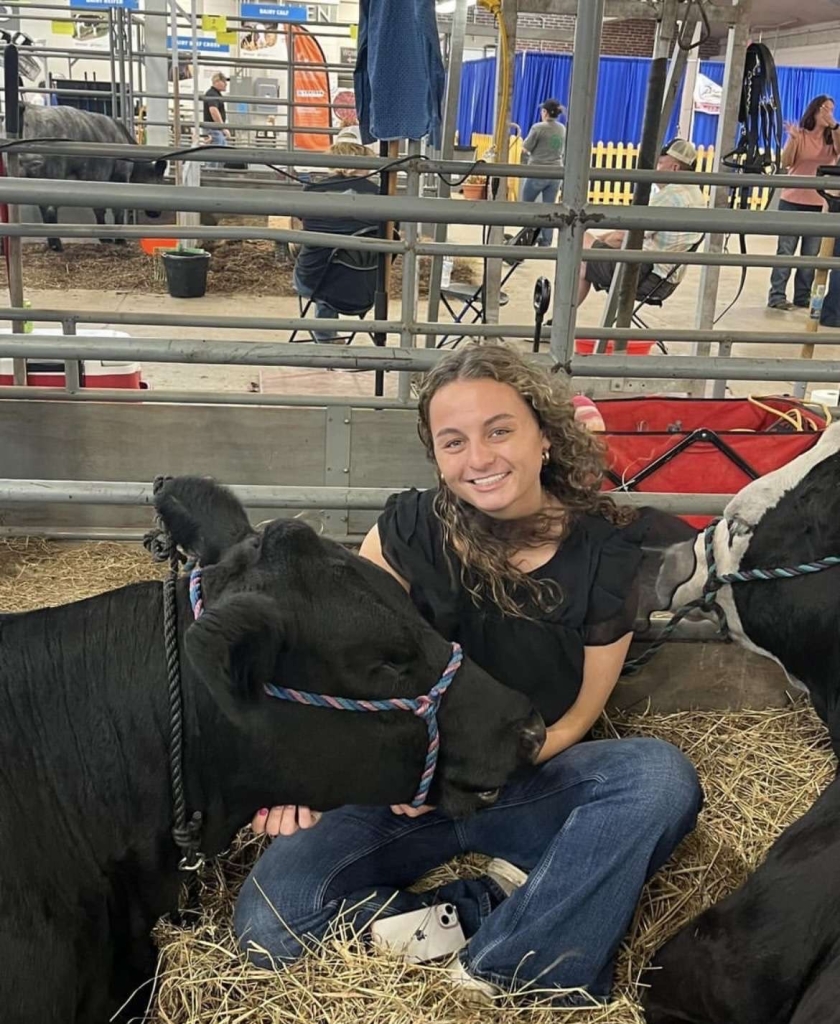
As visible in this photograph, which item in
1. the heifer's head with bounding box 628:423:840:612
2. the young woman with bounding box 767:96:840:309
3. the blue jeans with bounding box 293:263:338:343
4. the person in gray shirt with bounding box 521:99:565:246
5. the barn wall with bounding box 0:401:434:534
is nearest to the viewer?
the heifer's head with bounding box 628:423:840:612

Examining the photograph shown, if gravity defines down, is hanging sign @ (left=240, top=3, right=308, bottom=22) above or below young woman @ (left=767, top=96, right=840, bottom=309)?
above

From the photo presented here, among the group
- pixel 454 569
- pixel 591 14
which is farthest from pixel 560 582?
pixel 591 14

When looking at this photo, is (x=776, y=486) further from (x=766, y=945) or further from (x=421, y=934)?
(x=421, y=934)

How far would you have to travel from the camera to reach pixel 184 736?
1694 mm

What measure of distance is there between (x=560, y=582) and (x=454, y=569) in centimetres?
21

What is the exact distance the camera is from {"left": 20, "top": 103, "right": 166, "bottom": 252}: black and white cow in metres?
10.0

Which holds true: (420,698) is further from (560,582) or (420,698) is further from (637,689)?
(637,689)

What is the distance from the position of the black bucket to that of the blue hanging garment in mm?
5171

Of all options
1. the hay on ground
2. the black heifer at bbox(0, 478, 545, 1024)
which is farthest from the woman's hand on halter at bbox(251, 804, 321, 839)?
the hay on ground

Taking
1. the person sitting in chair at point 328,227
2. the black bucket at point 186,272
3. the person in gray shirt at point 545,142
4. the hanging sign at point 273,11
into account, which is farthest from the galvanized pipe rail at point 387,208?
the hanging sign at point 273,11

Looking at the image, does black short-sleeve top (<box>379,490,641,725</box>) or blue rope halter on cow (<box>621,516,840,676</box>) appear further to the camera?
blue rope halter on cow (<box>621,516,840,676</box>)

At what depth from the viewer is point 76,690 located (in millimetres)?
1721

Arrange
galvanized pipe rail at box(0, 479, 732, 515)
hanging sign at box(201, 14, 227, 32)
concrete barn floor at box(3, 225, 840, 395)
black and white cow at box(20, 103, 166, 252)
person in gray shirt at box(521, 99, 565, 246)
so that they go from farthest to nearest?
person in gray shirt at box(521, 99, 565, 246) → black and white cow at box(20, 103, 166, 252) → hanging sign at box(201, 14, 227, 32) → concrete barn floor at box(3, 225, 840, 395) → galvanized pipe rail at box(0, 479, 732, 515)

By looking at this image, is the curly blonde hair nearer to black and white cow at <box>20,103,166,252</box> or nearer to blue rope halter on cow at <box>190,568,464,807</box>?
blue rope halter on cow at <box>190,568,464,807</box>
